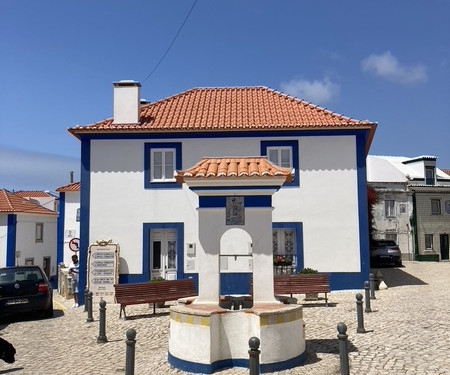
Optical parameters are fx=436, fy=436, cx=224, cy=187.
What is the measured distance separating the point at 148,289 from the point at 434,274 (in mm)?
14047

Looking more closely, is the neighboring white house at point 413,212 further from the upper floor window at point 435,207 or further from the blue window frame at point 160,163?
the blue window frame at point 160,163

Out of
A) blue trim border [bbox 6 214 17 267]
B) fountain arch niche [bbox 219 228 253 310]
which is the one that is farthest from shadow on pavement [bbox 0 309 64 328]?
blue trim border [bbox 6 214 17 267]

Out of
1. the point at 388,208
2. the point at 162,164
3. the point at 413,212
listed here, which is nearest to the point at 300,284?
the point at 162,164

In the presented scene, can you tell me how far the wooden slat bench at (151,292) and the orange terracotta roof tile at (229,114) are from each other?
206 inches

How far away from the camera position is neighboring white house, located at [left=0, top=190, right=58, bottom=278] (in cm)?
2631

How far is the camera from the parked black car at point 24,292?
11148mm

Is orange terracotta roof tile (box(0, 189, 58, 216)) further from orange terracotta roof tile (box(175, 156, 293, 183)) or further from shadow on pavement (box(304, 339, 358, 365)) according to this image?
shadow on pavement (box(304, 339, 358, 365))

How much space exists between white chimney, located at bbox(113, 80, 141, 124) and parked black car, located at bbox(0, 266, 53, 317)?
5.78 metres

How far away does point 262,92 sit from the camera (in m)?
17.7

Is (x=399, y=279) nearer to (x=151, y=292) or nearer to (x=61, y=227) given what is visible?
(x=151, y=292)

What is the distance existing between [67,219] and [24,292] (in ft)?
52.5

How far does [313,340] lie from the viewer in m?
8.26

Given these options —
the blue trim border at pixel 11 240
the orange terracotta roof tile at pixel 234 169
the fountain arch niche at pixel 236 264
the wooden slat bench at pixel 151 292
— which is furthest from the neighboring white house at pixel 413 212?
the orange terracotta roof tile at pixel 234 169

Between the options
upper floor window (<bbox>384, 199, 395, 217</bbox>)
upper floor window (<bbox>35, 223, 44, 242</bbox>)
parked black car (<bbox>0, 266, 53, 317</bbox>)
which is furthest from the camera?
upper floor window (<bbox>384, 199, 395, 217</bbox>)
